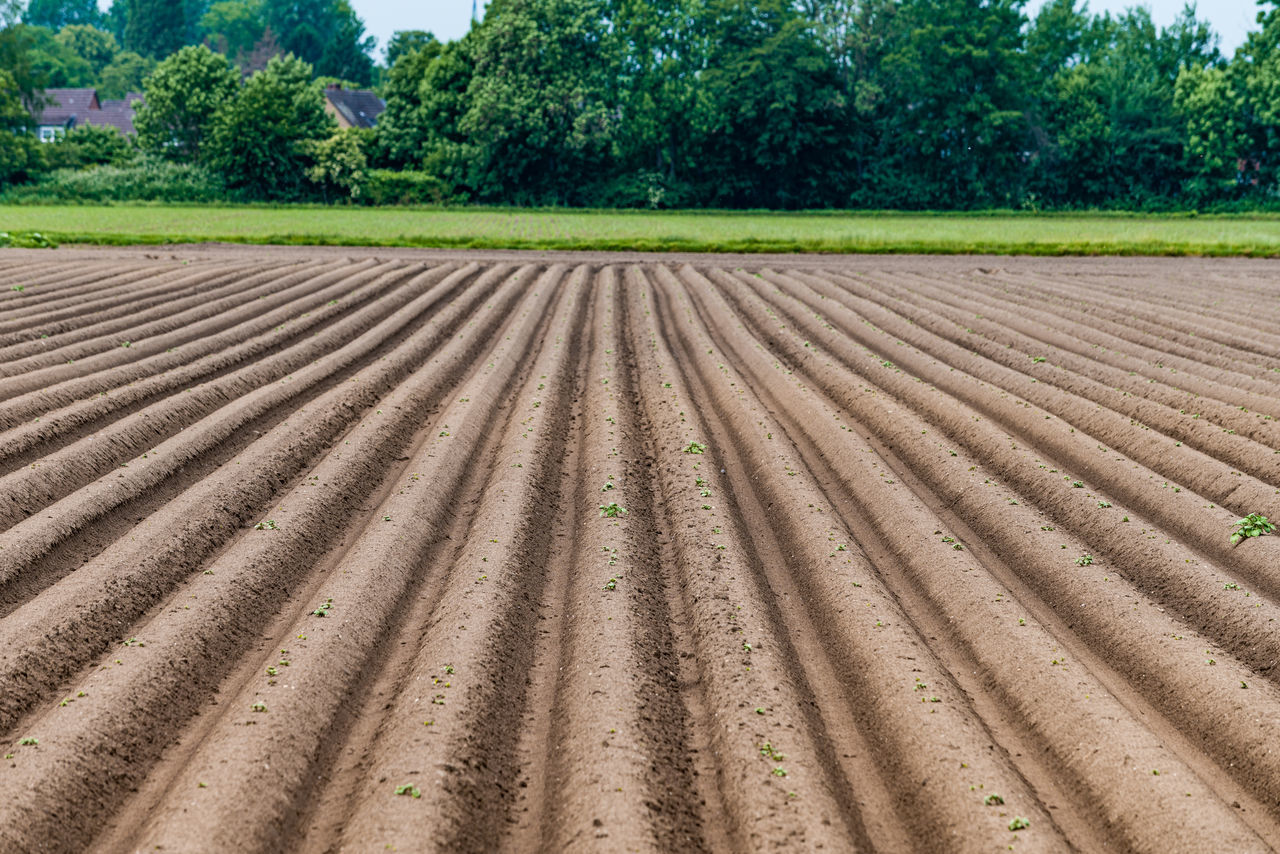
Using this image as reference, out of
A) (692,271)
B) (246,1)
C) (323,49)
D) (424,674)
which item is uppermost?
(246,1)

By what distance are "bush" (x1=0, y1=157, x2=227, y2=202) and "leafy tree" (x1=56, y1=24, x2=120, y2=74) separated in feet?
232

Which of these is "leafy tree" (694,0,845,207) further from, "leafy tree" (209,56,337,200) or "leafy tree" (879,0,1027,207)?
"leafy tree" (209,56,337,200)

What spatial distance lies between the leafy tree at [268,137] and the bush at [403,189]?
11.6 feet

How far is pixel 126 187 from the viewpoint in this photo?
45438mm

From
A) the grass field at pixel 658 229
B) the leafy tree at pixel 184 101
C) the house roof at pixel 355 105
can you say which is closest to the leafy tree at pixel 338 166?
the grass field at pixel 658 229

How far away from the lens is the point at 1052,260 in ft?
90.2

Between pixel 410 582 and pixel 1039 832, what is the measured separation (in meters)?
4.33

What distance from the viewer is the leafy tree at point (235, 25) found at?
370 ft

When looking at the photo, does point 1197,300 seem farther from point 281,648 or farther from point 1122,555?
point 281,648

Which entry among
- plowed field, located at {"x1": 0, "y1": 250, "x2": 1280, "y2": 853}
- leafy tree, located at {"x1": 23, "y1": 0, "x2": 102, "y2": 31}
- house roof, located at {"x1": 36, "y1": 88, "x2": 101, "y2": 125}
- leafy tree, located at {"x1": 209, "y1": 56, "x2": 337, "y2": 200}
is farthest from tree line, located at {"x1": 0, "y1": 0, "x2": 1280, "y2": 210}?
leafy tree, located at {"x1": 23, "y1": 0, "x2": 102, "y2": 31}

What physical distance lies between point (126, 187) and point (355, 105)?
28551 millimetres

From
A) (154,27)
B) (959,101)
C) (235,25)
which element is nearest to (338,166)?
(959,101)

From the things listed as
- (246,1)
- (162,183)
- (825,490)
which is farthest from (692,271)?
(246,1)

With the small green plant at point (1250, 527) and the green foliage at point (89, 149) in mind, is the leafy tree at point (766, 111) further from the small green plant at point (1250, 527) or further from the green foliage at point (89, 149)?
the small green plant at point (1250, 527)
